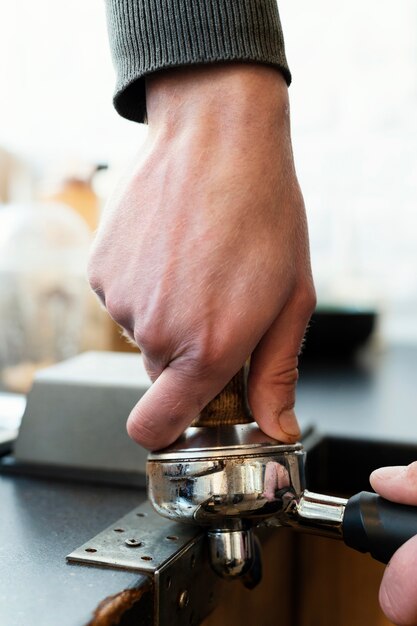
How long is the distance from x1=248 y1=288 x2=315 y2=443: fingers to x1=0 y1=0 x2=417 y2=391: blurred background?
3.26 ft

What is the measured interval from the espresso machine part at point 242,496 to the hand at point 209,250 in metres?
0.01

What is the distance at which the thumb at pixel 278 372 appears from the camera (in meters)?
0.45

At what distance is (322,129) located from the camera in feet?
5.90

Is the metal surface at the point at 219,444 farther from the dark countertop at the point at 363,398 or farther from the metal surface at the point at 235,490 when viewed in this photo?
the dark countertop at the point at 363,398

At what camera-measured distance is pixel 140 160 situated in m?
0.45

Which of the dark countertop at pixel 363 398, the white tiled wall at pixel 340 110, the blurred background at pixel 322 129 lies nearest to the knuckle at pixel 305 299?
the dark countertop at pixel 363 398

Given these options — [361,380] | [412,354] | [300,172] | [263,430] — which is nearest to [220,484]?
[263,430]

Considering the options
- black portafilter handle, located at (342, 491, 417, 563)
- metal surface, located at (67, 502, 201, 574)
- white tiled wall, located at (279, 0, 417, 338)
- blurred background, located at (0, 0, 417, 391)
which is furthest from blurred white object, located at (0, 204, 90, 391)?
white tiled wall, located at (279, 0, 417, 338)

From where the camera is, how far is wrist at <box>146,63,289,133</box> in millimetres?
434

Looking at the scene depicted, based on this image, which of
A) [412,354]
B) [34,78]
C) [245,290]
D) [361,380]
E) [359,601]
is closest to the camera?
[245,290]

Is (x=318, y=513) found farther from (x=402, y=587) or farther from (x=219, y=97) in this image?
(x=219, y=97)

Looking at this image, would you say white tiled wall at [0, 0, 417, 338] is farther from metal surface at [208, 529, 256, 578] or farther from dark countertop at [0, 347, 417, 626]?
metal surface at [208, 529, 256, 578]

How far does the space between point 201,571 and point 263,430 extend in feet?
0.32

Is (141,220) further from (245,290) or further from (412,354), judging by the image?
(412,354)
